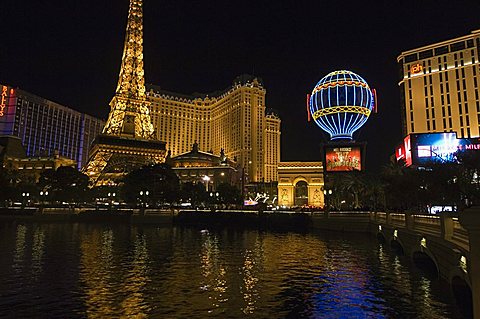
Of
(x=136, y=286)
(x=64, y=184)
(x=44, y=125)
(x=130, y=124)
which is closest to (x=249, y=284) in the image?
(x=136, y=286)

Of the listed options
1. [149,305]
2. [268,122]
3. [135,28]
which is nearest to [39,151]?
[135,28]

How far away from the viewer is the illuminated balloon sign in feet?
204

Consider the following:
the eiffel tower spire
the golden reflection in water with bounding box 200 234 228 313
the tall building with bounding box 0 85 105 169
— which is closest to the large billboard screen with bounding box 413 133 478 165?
the golden reflection in water with bounding box 200 234 228 313

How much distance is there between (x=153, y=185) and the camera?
66.8 metres

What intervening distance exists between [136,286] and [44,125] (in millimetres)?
154177

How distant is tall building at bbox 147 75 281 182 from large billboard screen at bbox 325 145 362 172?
7842cm

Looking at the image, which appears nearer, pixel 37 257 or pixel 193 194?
pixel 37 257

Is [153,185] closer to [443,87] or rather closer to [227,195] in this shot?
[227,195]

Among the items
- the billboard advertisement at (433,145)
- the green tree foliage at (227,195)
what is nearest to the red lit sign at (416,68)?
the billboard advertisement at (433,145)

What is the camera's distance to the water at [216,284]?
1237cm

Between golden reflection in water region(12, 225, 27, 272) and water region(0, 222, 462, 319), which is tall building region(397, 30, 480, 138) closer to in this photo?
water region(0, 222, 462, 319)

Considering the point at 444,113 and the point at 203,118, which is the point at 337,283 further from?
the point at 203,118

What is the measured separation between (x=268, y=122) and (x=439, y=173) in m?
129

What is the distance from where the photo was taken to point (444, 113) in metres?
102
